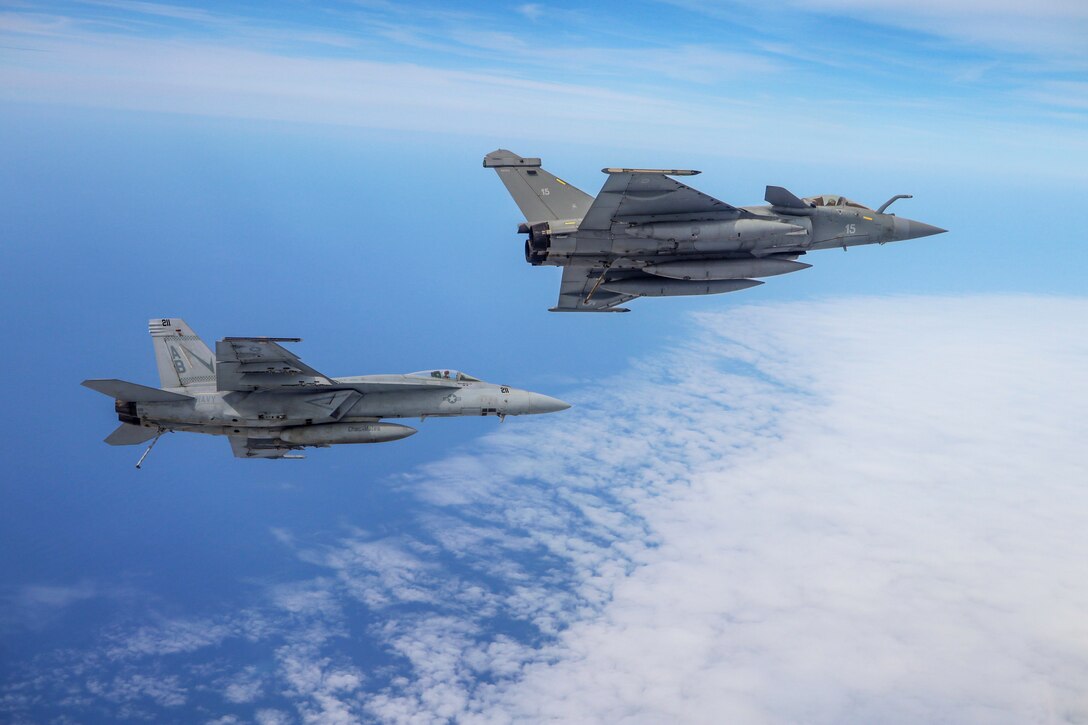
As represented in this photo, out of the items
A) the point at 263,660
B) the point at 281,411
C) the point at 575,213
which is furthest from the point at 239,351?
A: the point at 263,660

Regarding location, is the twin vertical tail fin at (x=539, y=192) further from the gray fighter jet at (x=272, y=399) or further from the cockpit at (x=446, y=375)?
the gray fighter jet at (x=272, y=399)

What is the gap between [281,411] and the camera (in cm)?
3441

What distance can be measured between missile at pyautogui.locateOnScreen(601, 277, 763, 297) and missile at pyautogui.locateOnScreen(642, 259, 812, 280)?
0.44 metres

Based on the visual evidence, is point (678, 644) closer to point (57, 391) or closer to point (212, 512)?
point (212, 512)

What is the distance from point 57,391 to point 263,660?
5465cm

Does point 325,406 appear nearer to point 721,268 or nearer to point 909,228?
point 721,268

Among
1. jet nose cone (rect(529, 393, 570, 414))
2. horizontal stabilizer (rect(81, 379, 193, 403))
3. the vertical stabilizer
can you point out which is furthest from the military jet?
horizontal stabilizer (rect(81, 379, 193, 403))

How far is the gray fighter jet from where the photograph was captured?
109 feet

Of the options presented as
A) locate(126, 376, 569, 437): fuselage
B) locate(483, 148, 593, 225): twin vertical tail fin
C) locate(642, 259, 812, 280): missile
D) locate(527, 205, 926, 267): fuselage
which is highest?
locate(483, 148, 593, 225): twin vertical tail fin

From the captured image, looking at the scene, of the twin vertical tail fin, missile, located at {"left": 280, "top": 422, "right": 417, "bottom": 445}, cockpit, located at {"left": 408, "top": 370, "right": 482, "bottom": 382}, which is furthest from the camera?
cockpit, located at {"left": 408, "top": 370, "right": 482, "bottom": 382}

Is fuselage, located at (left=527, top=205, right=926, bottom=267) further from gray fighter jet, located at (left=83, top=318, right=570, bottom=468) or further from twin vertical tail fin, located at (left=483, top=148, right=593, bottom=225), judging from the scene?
gray fighter jet, located at (left=83, top=318, right=570, bottom=468)

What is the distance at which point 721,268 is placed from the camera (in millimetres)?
33969

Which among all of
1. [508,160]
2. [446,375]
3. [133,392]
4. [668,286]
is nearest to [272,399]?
[133,392]

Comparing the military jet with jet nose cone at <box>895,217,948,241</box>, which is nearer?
the military jet
